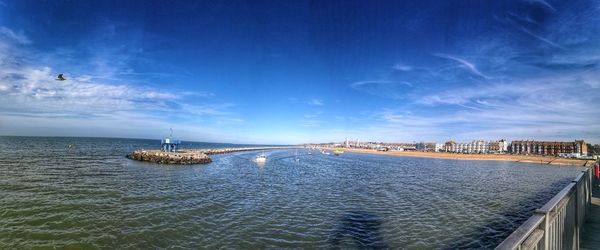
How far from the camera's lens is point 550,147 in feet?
497

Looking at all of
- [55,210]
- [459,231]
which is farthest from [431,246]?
[55,210]

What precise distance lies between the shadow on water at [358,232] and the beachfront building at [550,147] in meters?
163

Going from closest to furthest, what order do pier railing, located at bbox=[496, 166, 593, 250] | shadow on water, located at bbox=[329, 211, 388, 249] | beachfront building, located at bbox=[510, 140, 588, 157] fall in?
1. pier railing, located at bbox=[496, 166, 593, 250]
2. shadow on water, located at bbox=[329, 211, 388, 249]
3. beachfront building, located at bbox=[510, 140, 588, 157]

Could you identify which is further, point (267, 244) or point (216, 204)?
point (216, 204)

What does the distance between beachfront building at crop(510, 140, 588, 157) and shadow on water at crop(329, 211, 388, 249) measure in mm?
163214

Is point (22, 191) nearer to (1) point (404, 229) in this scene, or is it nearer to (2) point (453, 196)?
(1) point (404, 229)

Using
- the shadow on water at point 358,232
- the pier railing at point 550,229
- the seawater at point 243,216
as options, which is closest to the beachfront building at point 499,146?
the seawater at point 243,216

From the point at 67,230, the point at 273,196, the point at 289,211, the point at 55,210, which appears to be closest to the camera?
the point at 67,230

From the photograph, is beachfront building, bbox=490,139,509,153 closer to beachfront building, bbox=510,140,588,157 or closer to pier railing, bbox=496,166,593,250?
beachfront building, bbox=510,140,588,157

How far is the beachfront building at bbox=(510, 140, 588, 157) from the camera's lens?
142m

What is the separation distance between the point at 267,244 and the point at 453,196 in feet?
61.5

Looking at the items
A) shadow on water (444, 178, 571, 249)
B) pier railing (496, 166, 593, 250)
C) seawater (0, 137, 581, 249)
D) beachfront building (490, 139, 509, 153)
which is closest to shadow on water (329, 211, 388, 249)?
seawater (0, 137, 581, 249)

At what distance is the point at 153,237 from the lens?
488 inches

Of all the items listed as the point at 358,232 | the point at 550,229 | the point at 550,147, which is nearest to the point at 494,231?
the point at 358,232
